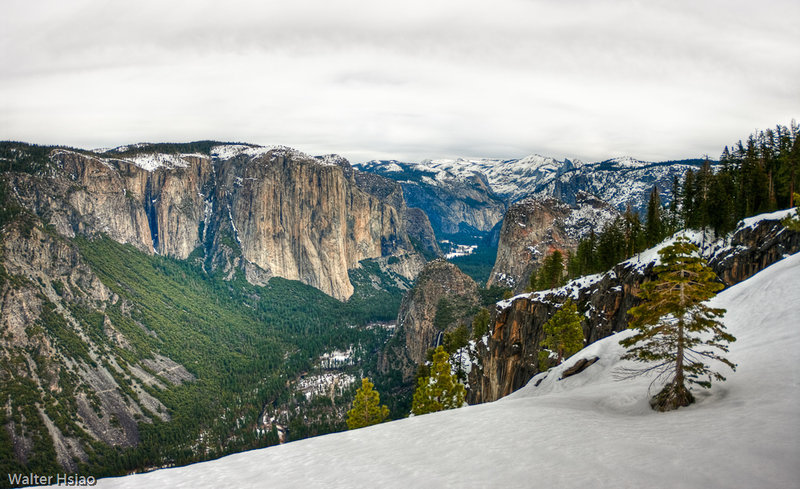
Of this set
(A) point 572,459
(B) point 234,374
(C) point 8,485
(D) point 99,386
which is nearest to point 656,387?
(A) point 572,459

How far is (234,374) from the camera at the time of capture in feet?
481

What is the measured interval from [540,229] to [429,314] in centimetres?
5579

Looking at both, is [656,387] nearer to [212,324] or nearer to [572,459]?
[572,459]

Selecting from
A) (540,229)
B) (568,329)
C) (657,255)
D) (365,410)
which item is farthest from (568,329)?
(540,229)

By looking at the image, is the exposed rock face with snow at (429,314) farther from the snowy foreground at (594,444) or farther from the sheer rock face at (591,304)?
the snowy foreground at (594,444)

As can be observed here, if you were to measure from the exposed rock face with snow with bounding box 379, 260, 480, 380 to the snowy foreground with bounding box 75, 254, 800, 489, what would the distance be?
326 feet

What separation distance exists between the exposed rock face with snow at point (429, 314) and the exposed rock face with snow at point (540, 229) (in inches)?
972

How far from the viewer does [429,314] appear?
13325 centimetres

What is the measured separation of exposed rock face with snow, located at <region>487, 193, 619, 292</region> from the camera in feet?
502

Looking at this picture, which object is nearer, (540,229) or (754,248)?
(754,248)

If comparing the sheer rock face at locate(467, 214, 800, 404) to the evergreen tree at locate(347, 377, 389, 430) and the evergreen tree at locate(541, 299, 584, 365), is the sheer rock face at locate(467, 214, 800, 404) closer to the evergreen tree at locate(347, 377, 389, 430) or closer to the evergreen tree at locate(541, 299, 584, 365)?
the evergreen tree at locate(541, 299, 584, 365)

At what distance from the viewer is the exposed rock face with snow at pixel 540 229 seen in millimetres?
152875

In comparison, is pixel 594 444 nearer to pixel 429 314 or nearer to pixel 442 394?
pixel 442 394

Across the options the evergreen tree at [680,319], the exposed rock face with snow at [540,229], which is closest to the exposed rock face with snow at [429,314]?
the exposed rock face with snow at [540,229]
